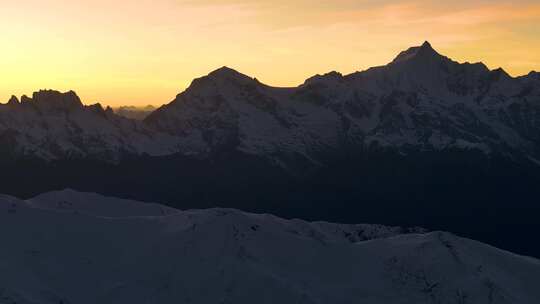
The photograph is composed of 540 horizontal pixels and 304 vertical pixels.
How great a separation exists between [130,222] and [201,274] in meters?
32.8

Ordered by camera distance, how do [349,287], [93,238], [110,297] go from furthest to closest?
[93,238]
[349,287]
[110,297]

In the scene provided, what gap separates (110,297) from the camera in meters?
153

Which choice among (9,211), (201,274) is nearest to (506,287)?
(201,274)

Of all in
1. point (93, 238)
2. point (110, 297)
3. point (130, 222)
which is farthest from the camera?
point (130, 222)

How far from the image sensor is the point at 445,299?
16012 centimetres

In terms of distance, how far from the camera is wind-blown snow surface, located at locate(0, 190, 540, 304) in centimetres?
15712

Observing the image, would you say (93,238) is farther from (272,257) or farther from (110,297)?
(272,257)

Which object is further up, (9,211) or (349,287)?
(9,211)

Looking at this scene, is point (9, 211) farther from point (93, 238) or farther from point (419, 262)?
point (419, 262)

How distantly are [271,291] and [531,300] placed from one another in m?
52.4

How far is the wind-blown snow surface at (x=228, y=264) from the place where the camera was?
157125 mm

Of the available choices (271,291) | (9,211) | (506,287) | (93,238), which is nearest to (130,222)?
(93,238)

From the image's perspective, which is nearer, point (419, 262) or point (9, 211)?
point (419, 262)

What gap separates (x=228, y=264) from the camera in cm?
16725
